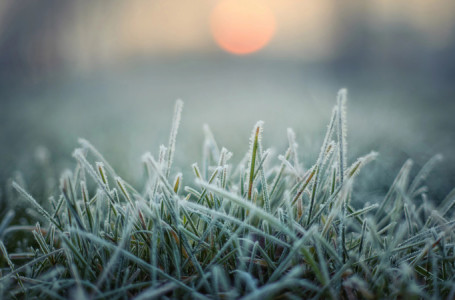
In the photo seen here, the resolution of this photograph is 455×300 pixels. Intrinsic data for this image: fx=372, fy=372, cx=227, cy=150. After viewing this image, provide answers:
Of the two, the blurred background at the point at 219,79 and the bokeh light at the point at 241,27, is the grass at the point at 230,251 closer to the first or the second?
the blurred background at the point at 219,79

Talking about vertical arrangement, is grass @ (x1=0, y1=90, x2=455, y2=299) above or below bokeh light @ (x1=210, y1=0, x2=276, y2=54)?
below

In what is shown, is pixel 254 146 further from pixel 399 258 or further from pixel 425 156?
pixel 425 156

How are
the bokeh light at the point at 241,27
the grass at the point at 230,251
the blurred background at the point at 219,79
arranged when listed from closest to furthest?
the grass at the point at 230,251 < the blurred background at the point at 219,79 < the bokeh light at the point at 241,27

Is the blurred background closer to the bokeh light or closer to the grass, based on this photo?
the bokeh light

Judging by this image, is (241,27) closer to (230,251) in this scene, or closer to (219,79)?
(219,79)

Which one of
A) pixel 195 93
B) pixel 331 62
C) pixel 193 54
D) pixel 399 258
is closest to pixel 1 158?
pixel 399 258

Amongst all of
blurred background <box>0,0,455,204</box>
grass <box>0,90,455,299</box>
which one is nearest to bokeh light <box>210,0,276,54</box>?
blurred background <box>0,0,455,204</box>

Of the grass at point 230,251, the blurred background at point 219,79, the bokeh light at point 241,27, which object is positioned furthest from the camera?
the bokeh light at point 241,27

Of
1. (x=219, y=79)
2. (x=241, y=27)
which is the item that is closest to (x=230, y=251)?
(x=219, y=79)

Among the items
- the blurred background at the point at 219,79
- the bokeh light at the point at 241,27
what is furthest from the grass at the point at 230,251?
the bokeh light at the point at 241,27
